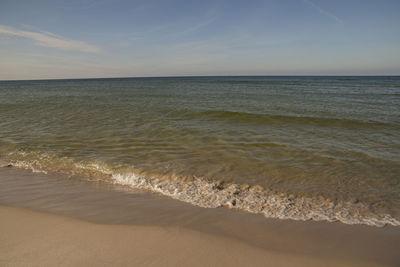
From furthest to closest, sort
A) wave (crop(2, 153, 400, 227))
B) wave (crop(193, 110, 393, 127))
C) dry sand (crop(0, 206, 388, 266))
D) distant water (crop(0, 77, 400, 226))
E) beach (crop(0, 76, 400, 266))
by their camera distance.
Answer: wave (crop(193, 110, 393, 127)) < distant water (crop(0, 77, 400, 226)) < wave (crop(2, 153, 400, 227)) < beach (crop(0, 76, 400, 266)) < dry sand (crop(0, 206, 388, 266))

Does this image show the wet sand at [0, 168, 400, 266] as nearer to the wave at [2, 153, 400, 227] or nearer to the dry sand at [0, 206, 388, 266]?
the dry sand at [0, 206, 388, 266]

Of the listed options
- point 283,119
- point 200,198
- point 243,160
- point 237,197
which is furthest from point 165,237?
point 283,119

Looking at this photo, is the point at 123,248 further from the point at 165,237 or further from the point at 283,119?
the point at 283,119

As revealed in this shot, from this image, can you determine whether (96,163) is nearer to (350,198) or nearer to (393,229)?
(350,198)

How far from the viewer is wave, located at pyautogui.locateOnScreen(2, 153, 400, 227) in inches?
152

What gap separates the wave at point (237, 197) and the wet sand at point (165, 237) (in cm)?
24

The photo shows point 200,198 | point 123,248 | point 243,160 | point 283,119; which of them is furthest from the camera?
point 283,119

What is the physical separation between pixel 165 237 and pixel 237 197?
1897 millimetres

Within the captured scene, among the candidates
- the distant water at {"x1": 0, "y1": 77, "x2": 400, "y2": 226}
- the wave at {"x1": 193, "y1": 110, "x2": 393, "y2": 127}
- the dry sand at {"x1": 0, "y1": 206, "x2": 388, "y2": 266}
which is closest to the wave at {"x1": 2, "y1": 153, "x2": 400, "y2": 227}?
the distant water at {"x1": 0, "y1": 77, "x2": 400, "y2": 226}

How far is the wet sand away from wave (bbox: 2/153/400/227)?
24cm

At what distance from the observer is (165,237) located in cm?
311

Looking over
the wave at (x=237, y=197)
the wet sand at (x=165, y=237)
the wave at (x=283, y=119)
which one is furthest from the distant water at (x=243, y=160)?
the wet sand at (x=165, y=237)

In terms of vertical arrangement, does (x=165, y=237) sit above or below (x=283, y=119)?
below

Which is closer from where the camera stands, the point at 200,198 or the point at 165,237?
the point at 165,237
